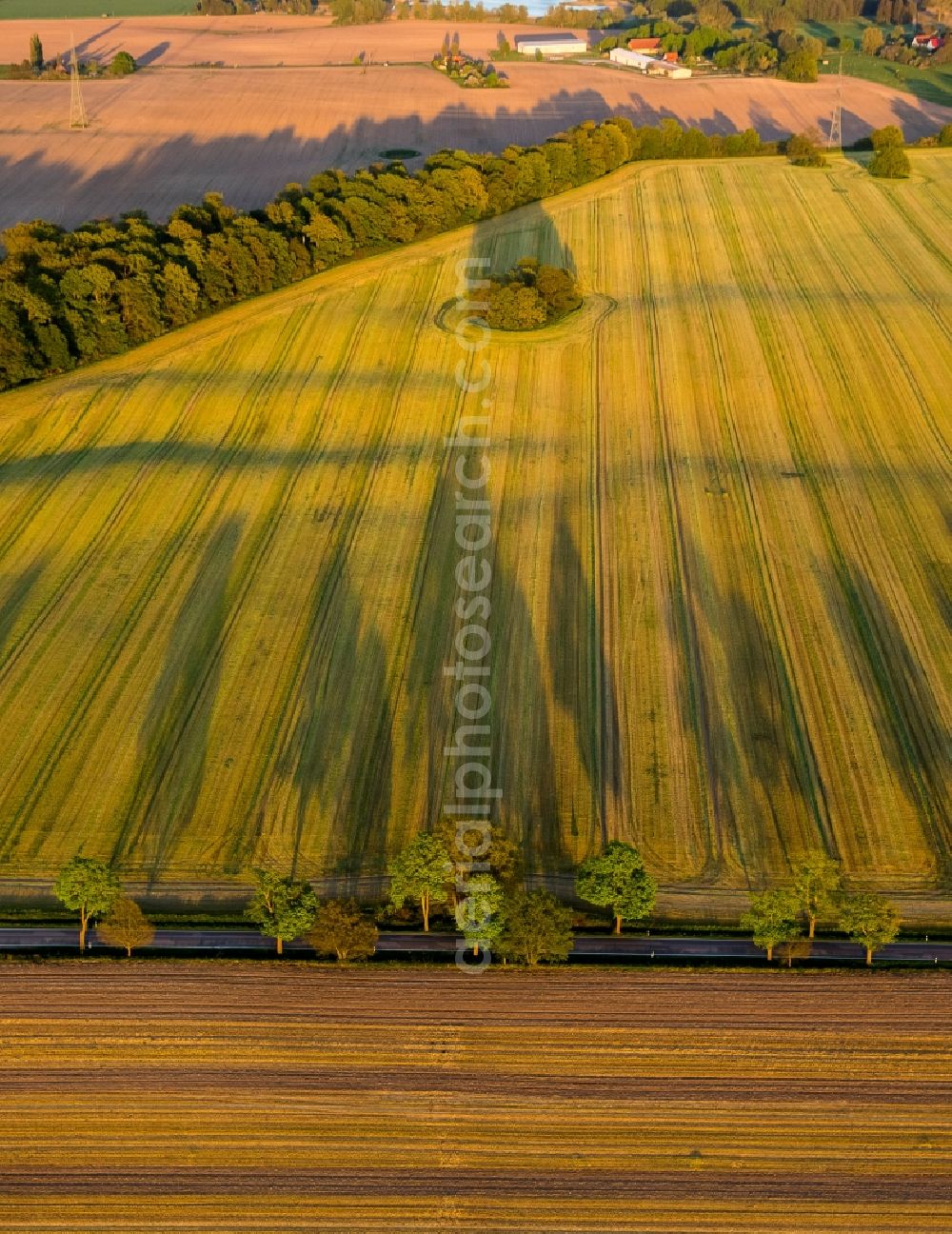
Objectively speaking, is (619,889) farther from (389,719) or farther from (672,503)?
(672,503)

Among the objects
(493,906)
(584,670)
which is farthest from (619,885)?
(584,670)

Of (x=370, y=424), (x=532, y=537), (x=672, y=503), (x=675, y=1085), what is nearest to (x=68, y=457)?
(x=370, y=424)

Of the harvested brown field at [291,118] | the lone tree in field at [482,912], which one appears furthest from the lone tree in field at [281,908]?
the harvested brown field at [291,118]

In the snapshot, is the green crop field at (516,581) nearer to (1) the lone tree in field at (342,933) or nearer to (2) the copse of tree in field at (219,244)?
(2) the copse of tree in field at (219,244)

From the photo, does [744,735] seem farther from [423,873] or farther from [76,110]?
[76,110]

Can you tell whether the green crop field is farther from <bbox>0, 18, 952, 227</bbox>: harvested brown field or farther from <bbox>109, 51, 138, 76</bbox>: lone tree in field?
<bbox>109, 51, 138, 76</bbox>: lone tree in field
